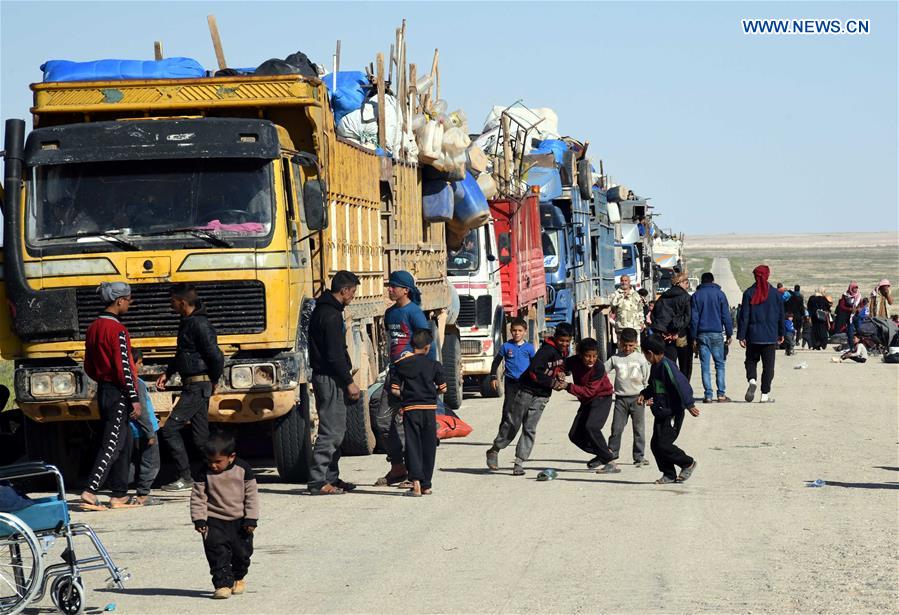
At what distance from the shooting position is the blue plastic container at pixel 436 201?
1942 centimetres

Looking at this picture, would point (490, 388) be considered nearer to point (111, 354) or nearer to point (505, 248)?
point (505, 248)

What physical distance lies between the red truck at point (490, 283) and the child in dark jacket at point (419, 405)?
9595 mm

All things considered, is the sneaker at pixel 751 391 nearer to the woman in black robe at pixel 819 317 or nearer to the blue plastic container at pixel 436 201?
the blue plastic container at pixel 436 201

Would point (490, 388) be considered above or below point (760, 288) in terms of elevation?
below

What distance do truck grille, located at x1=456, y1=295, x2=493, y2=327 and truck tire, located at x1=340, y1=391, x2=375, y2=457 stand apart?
21.8 ft

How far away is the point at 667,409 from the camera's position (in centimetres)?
1338

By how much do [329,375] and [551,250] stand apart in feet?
56.3

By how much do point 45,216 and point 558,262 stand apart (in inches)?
691

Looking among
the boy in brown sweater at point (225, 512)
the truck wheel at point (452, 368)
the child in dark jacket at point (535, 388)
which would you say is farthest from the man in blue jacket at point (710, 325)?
the boy in brown sweater at point (225, 512)

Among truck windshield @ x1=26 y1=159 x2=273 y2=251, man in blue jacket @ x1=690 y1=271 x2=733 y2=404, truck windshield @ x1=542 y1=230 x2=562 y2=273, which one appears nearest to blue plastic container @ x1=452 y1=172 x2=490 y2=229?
man in blue jacket @ x1=690 y1=271 x2=733 y2=404

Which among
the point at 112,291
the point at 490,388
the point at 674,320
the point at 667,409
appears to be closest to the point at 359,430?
the point at 667,409

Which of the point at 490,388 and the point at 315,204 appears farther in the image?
the point at 490,388

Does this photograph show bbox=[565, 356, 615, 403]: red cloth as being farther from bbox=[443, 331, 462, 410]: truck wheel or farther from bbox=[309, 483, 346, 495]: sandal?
bbox=[443, 331, 462, 410]: truck wheel

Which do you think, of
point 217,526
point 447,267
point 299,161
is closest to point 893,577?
point 217,526
